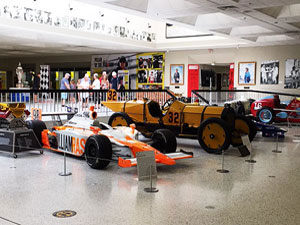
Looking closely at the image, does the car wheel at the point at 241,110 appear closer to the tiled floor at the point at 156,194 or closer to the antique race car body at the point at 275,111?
the antique race car body at the point at 275,111

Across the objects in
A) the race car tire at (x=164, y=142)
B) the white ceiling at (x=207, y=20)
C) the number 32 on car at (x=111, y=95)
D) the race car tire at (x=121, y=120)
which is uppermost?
the white ceiling at (x=207, y=20)

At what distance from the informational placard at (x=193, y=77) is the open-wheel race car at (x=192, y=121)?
14877mm

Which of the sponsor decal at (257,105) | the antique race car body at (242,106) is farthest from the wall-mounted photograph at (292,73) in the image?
the sponsor decal at (257,105)

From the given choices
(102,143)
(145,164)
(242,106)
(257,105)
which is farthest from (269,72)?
(145,164)

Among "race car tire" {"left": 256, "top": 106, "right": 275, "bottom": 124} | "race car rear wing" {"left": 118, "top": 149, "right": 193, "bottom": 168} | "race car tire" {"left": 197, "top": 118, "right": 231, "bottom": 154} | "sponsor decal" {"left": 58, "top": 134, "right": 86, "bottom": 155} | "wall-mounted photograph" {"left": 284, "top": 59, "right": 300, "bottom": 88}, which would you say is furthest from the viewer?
"wall-mounted photograph" {"left": 284, "top": 59, "right": 300, "bottom": 88}

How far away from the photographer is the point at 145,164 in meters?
6.42

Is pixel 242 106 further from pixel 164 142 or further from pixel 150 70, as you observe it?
pixel 150 70

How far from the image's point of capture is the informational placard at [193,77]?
2611 cm

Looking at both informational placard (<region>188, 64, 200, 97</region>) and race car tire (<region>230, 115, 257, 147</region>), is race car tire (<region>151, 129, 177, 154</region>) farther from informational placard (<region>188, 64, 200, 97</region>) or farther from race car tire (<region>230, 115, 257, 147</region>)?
informational placard (<region>188, 64, 200, 97</region>)

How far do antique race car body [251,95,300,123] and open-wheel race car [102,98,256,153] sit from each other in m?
5.03

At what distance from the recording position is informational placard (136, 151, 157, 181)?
6.29 m

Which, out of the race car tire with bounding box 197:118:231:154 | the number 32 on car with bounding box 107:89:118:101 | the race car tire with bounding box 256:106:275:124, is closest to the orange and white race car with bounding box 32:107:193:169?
the race car tire with bounding box 197:118:231:154

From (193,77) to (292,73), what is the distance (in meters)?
6.80

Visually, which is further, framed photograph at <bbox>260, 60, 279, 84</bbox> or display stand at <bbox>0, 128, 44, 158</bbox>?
framed photograph at <bbox>260, 60, 279, 84</bbox>
